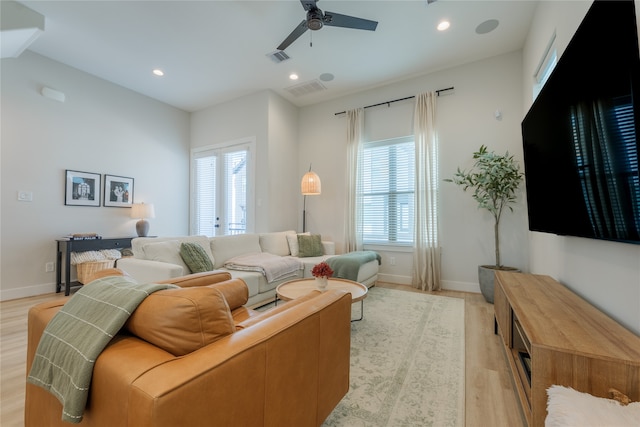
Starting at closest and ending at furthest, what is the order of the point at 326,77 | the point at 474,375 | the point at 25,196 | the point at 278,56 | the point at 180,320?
1. the point at 180,320
2. the point at 474,375
3. the point at 25,196
4. the point at 278,56
5. the point at 326,77

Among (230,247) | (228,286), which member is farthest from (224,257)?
(228,286)

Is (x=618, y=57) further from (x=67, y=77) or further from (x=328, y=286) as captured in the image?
(x=67, y=77)

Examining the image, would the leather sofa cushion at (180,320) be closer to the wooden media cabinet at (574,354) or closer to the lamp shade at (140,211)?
the wooden media cabinet at (574,354)

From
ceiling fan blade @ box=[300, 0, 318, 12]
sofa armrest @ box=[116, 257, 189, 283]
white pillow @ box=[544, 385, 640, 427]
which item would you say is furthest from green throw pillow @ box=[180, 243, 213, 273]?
white pillow @ box=[544, 385, 640, 427]

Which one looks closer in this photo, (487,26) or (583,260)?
(583,260)

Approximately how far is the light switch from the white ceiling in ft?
6.11

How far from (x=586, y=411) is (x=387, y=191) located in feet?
11.9

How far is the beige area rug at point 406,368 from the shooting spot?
1.44m

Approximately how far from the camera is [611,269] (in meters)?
1.37

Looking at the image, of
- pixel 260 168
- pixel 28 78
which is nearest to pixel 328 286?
pixel 260 168

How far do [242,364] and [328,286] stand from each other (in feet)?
6.08

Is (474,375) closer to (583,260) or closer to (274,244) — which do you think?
(583,260)

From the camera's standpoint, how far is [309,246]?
13.4ft

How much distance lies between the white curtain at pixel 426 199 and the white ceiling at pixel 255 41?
2.43 feet
